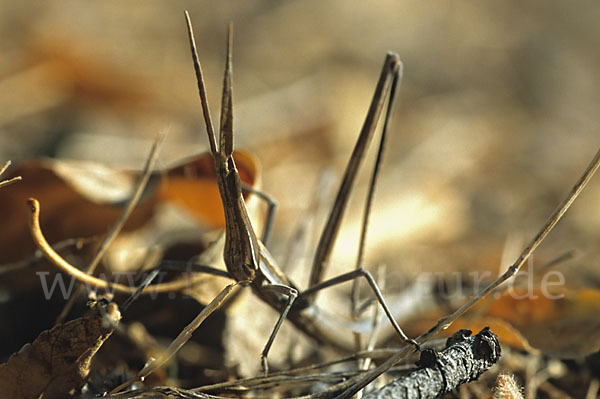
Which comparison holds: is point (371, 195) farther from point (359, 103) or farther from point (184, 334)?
point (359, 103)

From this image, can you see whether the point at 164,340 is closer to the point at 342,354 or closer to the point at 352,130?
the point at 342,354

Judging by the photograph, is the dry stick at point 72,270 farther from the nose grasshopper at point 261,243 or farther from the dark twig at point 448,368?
the dark twig at point 448,368

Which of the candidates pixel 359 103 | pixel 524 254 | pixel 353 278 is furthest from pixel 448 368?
pixel 359 103

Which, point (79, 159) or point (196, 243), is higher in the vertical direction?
point (79, 159)

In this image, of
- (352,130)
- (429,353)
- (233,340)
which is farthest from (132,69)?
(429,353)

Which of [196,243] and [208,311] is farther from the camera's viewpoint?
[196,243]
